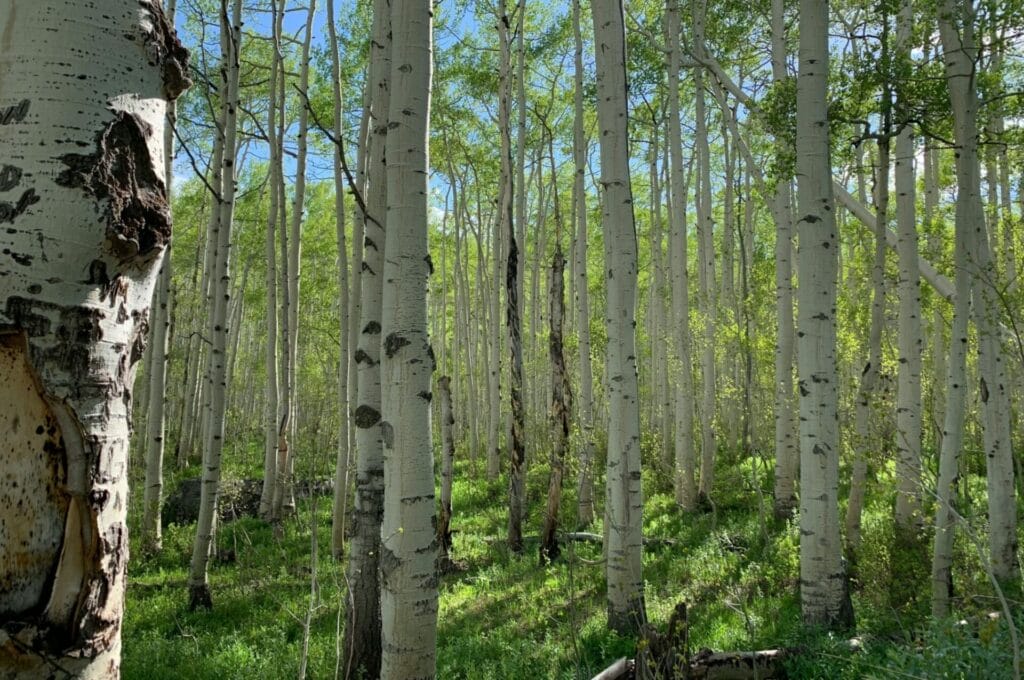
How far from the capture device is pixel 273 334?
991 centimetres

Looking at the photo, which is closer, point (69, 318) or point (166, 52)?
point (69, 318)

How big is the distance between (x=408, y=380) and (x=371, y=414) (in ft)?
5.93

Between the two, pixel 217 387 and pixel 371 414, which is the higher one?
pixel 217 387

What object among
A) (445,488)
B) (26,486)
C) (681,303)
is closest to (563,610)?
(445,488)

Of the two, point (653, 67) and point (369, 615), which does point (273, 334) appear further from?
point (653, 67)

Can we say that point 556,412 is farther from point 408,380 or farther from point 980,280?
point 408,380

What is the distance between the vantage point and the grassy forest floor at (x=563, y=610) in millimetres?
3865

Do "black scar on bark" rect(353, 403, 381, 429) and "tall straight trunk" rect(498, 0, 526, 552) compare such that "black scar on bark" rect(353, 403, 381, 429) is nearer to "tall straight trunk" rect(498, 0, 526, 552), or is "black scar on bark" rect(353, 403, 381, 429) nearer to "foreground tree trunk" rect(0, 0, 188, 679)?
"foreground tree trunk" rect(0, 0, 188, 679)

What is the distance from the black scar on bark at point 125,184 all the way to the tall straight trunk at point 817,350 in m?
4.80

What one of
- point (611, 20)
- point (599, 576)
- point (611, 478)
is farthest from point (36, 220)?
point (599, 576)

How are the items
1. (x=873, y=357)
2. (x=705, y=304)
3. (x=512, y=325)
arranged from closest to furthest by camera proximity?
1. (x=873, y=357)
2. (x=512, y=325)
3. (x=705, y=304)

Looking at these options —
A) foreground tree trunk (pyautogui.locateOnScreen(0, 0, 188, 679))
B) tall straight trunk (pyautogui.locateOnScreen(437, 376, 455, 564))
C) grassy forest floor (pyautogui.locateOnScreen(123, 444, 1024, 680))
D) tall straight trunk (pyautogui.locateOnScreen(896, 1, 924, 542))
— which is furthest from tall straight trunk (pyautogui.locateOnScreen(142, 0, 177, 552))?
tall straight trunk (pyautogui.locateOnScreen(896, 1, 924, 542))

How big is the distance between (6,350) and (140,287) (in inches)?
8.4

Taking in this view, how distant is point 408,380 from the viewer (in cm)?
247
